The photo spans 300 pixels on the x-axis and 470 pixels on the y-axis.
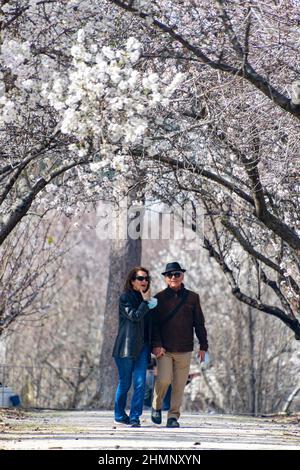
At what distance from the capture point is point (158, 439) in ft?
41.1

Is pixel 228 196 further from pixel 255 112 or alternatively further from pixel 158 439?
pixel 158 439

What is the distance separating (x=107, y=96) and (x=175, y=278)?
4.04 meters

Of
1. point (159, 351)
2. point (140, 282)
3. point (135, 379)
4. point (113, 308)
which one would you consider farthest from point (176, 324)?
point (113, 308)

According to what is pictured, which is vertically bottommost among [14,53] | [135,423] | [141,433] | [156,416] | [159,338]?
[141,433]

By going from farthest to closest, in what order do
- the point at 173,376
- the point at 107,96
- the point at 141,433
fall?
the point at 173,376 → the point at 141,433 → the point at 107,96

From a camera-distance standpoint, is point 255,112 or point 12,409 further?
point 12,409

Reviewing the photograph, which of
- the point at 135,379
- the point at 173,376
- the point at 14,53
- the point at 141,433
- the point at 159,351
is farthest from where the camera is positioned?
the point at 173,376

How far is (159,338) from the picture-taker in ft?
47.2

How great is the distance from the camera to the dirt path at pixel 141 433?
39.3 ft

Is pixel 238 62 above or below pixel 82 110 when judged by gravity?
above

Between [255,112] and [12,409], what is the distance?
744cm

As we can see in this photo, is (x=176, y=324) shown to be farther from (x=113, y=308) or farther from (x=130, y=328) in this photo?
(x=113, y=308)

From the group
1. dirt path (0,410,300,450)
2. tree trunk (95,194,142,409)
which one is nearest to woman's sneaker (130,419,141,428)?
dirt path (0,410,300,450)

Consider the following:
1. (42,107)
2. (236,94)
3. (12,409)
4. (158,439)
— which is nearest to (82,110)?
(42,107)
